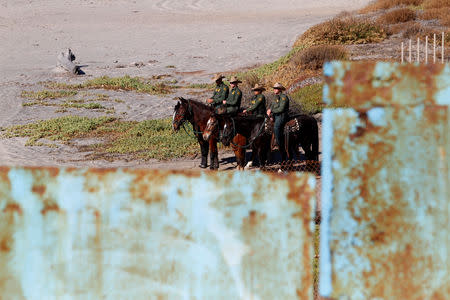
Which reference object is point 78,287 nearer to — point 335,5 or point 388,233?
point 388,233

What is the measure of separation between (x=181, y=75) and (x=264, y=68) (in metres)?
4.10

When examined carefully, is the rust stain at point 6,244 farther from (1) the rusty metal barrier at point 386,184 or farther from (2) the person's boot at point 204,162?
(2) the person's boot at point 204,162

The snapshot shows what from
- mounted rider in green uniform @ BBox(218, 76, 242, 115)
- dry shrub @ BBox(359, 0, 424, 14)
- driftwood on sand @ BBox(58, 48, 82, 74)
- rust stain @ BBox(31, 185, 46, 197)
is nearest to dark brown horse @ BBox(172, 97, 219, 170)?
mounted rider in green uniform @ BBox(218, 76, 242, 115)

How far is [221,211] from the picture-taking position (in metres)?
3.51

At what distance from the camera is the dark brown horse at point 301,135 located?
15.0 m

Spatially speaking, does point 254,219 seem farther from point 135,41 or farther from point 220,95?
point 135,41

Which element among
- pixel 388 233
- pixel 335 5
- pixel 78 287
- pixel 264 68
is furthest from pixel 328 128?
pixel 335 5

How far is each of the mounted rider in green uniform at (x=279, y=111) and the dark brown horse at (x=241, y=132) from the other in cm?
33

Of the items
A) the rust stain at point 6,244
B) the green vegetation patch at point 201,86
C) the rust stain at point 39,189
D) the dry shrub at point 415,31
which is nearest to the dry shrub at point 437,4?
the dry shrub at point 415,31

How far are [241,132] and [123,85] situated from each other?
52.6 feet

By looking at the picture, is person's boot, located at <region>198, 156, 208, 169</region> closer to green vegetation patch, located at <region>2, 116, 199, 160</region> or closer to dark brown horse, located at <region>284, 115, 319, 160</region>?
green vegetation patch, located at <region>2, 116, 199, 160</region>

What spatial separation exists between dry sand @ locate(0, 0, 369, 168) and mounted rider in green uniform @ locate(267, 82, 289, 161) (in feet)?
11.2

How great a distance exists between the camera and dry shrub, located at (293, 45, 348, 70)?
27891 mm

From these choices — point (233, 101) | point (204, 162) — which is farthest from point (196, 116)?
point (204, 162)
